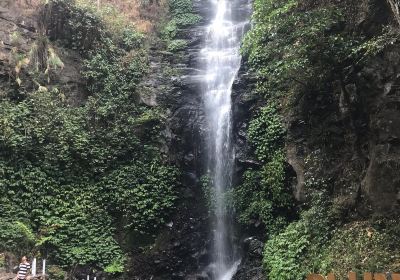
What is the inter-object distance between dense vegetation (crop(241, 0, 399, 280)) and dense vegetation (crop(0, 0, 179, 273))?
4.11 metres

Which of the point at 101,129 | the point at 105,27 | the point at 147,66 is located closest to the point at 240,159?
the point at 101,129

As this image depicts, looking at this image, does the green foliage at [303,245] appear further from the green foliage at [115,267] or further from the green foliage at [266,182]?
the green foliage at [115,267]

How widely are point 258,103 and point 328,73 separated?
13.8 ft

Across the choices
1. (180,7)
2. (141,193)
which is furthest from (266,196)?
(180,7)

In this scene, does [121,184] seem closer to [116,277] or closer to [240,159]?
[116,277]

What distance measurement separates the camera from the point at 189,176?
1783 centimetres

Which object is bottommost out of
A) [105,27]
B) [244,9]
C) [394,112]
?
[394,112]

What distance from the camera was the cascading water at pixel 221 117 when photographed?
16.2m

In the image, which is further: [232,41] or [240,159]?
[232,41]

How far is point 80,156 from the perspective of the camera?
17.1 m

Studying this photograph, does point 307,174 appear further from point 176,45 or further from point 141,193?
point 176,45

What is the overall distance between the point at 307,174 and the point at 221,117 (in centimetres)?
565

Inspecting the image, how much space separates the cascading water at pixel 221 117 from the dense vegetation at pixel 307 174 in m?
1.05

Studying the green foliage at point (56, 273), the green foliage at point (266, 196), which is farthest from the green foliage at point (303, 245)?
the green foliage at point (56, 273)
